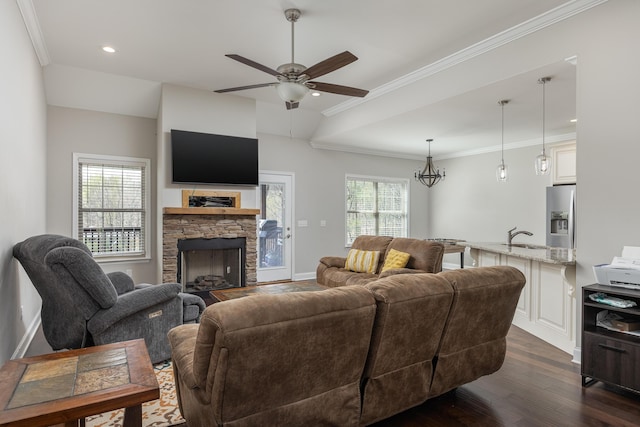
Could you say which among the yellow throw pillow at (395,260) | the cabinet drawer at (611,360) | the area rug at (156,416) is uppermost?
the yellow throw pillow at (395,260)

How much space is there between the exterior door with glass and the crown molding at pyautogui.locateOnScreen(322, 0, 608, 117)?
7.62 feet

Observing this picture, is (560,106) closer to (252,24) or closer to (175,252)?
(252,24)

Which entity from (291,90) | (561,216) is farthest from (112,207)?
(561,216)

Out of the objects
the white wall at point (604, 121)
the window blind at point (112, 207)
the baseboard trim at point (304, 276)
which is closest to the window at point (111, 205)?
the window blind at point (112, 207)

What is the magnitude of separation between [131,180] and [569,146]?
6.88m

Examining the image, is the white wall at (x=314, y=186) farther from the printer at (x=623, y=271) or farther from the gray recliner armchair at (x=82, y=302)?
the printer at (x=623, y=271)

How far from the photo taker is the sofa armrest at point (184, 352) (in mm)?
1678

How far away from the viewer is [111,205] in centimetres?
550

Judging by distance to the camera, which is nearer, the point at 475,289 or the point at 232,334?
the point at 232,334

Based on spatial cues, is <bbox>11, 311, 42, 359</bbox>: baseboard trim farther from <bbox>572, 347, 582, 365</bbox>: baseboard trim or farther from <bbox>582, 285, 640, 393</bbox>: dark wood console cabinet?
<bbox>572, 347, 582, 365</bbox>: baseboard trim

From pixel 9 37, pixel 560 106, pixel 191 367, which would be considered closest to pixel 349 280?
pixel 191 367

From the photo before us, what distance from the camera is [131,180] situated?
565 centimetres

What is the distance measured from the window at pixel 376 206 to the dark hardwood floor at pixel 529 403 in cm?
488

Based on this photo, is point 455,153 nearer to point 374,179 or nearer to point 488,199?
point 488,199
